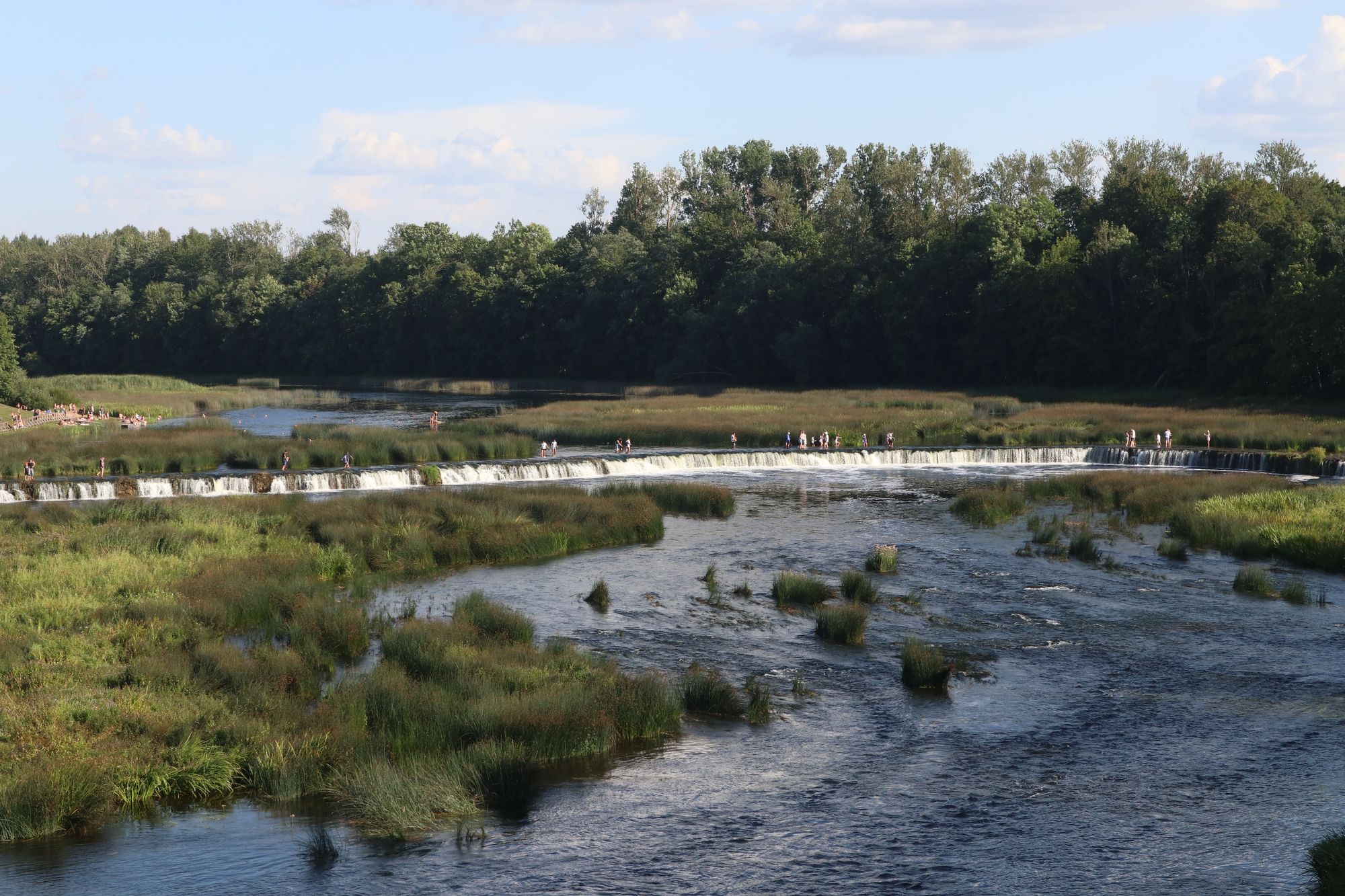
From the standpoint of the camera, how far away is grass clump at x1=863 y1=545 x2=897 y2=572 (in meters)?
29.5

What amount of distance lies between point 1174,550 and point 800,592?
11254 mm

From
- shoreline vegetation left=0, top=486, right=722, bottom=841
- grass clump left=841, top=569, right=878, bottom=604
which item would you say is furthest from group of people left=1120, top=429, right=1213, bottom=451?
shoreline vegetation left=0, top=486, right=722, bottom=841

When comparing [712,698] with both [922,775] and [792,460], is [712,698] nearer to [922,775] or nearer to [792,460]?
[922,775]

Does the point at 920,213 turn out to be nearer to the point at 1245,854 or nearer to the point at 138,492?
the point at 138,492

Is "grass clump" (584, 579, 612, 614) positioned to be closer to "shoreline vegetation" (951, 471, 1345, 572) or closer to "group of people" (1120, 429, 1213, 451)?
"shoreline vegetation" (951, 471, 1345, 572)

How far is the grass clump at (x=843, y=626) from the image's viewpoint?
2278 centimetres

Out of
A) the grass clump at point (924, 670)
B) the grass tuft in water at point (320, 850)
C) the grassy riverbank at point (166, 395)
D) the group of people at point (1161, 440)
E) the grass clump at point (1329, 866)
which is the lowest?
the grass tuft in water at point (320, 850)

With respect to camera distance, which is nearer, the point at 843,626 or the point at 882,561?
the point at 843,626

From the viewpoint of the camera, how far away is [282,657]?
63.8 ft

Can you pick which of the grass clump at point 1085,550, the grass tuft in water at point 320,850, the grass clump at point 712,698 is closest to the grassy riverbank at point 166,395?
the grass clump at point 1085,550

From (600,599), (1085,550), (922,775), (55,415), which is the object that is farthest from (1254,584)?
(55,415)

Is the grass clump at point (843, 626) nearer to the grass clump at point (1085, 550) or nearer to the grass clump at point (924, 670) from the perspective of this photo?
the grass clump at point (924, 670)

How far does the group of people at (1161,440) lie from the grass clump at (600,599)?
35.5 m

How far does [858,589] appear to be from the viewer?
26266mm
